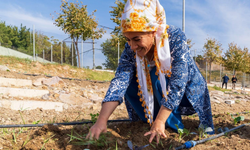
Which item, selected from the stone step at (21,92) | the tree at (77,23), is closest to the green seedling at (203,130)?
the stone step at (21,92)

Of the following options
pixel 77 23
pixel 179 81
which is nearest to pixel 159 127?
pixel 179 81

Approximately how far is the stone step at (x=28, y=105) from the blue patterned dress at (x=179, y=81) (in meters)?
2.21

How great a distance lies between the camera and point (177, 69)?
1.78 meters

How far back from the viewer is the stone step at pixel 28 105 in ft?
11.3

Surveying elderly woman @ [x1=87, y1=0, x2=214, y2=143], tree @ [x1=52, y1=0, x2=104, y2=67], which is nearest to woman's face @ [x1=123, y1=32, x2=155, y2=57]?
elderly woman @ [x1=87, y1=0, x2=214, y2=143]

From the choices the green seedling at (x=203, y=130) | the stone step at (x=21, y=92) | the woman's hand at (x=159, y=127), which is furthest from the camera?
the stone step at (x=21, y=92)

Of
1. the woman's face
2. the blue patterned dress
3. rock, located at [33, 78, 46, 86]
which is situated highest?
the woman's face

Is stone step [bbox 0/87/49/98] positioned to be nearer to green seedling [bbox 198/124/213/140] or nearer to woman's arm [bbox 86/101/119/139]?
woman's arm [bbox 86/101/119/139]

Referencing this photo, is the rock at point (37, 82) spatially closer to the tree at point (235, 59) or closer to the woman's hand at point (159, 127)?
the woman's hand at point (159, 127)

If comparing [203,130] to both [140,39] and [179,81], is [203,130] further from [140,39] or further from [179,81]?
[140,39]

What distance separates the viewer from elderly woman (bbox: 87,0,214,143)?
1681mm

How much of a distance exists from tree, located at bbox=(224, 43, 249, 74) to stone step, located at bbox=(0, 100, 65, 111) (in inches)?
1052

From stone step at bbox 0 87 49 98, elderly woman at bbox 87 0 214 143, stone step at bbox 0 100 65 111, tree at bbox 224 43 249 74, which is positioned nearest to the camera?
elderly woman at bbox 87 0 214 143

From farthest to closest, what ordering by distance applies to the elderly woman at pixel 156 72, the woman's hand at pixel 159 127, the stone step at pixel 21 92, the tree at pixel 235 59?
the tree at pixel 235 59, the stone step at pixel 21 92, the elderly woman at pixel 156 72, the woman's hand at pixel 159 127
